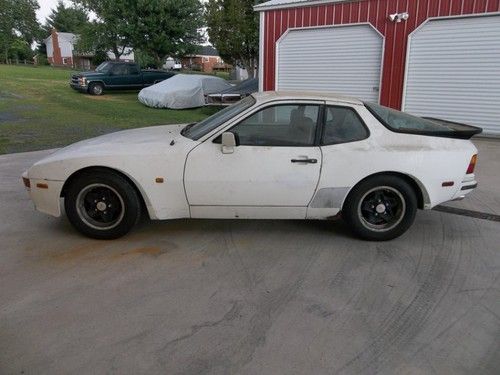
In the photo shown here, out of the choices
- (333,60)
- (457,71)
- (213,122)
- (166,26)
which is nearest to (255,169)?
(213,122)

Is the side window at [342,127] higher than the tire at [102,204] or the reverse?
higher

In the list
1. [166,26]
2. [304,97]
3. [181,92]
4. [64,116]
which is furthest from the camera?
[166,26]

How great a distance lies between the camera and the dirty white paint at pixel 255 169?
4.03 m

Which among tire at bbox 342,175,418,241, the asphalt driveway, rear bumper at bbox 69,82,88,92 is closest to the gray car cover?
rear bumper at bbox 69,82,88,92

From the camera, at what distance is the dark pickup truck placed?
20391 millimetres

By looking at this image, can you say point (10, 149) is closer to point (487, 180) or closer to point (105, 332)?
point (105, 332)

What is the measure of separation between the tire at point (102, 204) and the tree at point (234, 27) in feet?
72.4

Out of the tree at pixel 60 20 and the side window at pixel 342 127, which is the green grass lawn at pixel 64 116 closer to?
the side window at pixel 342 127

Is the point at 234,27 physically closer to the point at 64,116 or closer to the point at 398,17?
the point at 64,116

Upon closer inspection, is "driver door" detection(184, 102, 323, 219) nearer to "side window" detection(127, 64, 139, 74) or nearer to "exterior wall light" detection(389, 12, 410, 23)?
"exterior wall light" detection(389, 12, 410, 23)

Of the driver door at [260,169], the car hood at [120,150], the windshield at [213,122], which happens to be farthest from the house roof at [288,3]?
the car hood at [120,150]

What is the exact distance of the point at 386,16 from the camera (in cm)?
1123

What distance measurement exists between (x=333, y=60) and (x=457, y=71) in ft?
10.7

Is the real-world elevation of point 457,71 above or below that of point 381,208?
above
